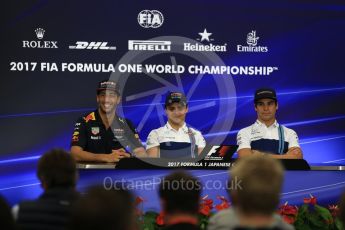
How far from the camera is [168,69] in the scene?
688 cm

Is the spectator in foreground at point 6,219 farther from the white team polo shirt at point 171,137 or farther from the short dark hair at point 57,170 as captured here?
the white team polo shirt at point 171,137

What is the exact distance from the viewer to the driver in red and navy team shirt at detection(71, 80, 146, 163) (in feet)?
19.2

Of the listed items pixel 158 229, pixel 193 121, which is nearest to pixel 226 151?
pixel 158 229

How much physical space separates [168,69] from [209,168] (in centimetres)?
236

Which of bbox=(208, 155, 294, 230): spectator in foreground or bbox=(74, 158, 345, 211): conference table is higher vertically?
bbox=(208, 155, 294, 230): spectator in foreground

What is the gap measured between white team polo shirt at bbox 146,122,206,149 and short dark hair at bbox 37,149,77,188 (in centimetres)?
304

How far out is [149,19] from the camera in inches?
271

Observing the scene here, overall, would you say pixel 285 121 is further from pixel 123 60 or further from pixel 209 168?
pixel 209 168

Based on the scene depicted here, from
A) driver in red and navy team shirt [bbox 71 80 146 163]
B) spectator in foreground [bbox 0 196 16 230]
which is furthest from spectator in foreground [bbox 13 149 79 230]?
A: driver in red and navy team shirt [bbox 71 80 146 163]

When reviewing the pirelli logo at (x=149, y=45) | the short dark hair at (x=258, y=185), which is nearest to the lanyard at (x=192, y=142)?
the pirelli logo at (x=149, y=45)

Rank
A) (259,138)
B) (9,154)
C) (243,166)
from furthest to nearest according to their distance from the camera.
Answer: (9,154), (259,138), (243,166)

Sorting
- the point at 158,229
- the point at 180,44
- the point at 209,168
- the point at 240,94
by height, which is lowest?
the point at 158,229

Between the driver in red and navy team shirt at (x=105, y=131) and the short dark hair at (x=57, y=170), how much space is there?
9.10ft

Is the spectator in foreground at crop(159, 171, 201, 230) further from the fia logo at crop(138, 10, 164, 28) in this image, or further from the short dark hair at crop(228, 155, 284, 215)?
the fia logo at crop(138, 10, 164, 28)
